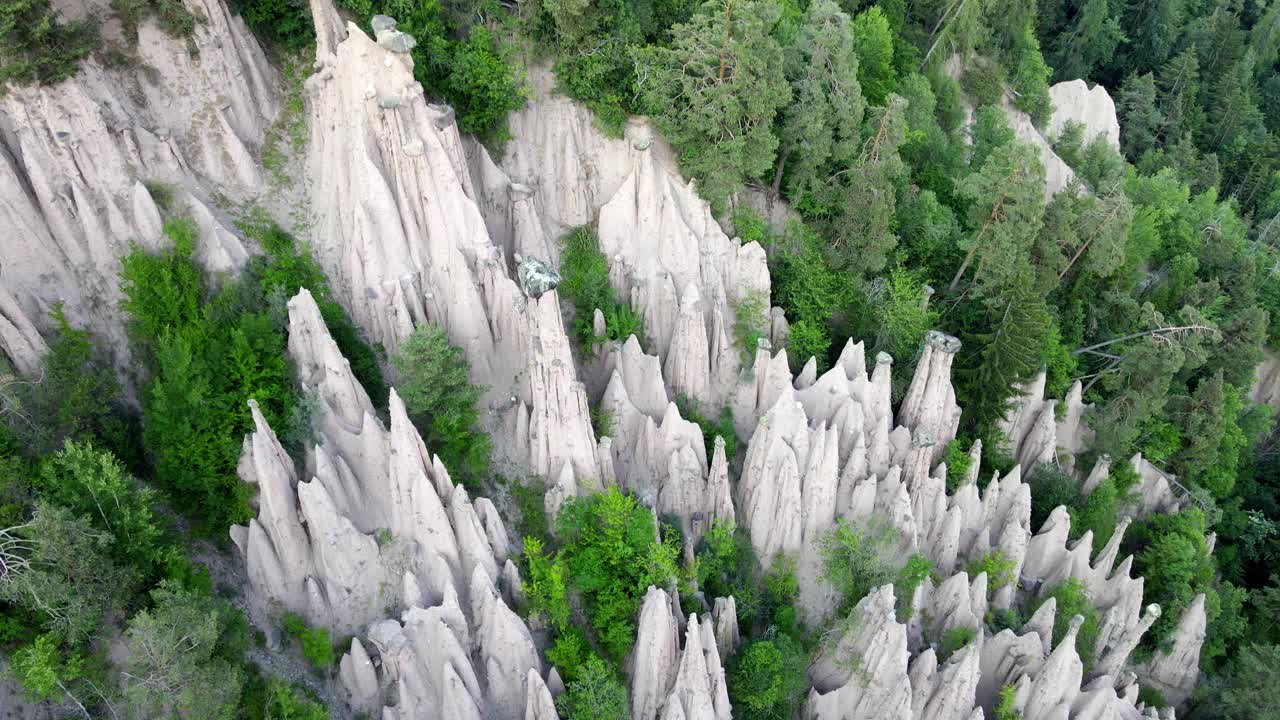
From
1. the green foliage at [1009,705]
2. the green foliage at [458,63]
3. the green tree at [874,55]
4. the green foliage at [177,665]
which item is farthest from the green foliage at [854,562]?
the green tree at [874,55]

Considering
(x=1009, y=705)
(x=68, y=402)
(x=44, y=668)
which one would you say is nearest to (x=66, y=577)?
(x=44, y=668)

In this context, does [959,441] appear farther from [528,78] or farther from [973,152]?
[528,78]

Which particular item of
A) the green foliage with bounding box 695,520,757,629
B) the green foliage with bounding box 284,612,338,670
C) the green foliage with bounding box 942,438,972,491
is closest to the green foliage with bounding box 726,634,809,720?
the green foliage with bounding box 695,520,757,629

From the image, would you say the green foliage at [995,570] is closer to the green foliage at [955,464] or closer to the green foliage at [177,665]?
the green foliage at [955,464]

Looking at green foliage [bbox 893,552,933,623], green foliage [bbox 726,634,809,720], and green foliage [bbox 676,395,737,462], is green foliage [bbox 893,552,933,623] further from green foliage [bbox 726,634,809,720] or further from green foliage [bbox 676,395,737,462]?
green foliage [bbox 676,395,737,462]

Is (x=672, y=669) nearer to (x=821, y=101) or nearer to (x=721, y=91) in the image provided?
(x=721, y=91)
